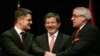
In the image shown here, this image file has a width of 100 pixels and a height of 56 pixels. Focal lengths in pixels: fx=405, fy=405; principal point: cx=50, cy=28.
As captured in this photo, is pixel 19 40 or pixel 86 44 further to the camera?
pixel 19 40

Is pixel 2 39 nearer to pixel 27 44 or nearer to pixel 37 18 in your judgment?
pixel 27 44

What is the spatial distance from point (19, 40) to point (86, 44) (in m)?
0.87

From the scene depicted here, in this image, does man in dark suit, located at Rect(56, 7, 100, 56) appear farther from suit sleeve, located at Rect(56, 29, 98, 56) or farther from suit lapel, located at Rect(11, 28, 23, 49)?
suit lapel, located at Rect(11, 28, 23, 49)

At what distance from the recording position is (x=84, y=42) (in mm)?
5152

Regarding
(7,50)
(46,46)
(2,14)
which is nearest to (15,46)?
(7,50)

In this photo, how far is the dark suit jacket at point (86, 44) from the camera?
516cm

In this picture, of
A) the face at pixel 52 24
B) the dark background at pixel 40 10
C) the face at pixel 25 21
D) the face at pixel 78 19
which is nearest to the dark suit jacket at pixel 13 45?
the face at pixel 25 21

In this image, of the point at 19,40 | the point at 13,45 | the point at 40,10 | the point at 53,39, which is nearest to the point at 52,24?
the point at 53,39

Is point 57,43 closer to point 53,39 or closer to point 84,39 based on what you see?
point 53,39

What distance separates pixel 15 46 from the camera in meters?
5.18

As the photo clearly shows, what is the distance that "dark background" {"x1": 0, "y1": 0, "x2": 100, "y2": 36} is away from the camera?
23.4 ft

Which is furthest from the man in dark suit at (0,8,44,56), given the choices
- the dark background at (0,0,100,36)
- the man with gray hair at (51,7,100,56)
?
the dark background at (0,0,100,36)

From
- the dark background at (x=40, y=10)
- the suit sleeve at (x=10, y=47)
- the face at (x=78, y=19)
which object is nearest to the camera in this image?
the suit sleeve at (x=10, y=47)

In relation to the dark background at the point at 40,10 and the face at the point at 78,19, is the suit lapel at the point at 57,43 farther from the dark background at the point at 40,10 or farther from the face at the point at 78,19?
the dark background at the point at 40,10
